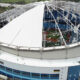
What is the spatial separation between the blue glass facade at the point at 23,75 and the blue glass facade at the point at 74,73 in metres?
2.13

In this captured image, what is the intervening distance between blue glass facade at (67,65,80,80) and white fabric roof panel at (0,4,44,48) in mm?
6311

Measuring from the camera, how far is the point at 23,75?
32.7 metres

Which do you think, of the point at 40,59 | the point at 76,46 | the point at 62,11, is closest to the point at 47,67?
the point at 40,59

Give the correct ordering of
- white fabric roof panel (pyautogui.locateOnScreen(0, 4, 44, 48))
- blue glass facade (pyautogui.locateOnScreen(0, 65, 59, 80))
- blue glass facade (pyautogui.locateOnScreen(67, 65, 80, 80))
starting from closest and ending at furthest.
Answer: blue glass facade (pyautogui.locateOnScreen(67, 65, 80, 80))
blue glass facade (pyautogui.locateOnScreen(0, 65, 59, 80))
white fabric roof panel (pyautogui.locateOnScreen(0, 4, 44, 48))

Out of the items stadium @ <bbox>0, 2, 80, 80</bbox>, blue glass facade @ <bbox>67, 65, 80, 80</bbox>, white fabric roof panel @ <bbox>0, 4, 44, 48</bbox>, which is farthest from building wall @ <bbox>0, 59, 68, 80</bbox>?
white fabric roof panel @ <bbox>0, 4, 44, 48</bbox>

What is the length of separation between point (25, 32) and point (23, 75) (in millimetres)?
7703

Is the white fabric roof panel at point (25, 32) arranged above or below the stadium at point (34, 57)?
above

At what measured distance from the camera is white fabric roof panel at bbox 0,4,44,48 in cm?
3384

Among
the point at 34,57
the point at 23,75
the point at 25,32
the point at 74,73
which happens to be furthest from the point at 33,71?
the point at 25,32

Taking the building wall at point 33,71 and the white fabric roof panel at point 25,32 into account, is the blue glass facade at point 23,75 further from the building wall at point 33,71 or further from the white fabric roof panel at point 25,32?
the white fabric roof panel at point 25,32

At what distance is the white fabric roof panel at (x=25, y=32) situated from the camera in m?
33.8

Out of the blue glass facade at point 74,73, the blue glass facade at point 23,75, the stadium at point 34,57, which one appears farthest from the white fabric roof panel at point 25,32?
the blue glass facade at point 74,73

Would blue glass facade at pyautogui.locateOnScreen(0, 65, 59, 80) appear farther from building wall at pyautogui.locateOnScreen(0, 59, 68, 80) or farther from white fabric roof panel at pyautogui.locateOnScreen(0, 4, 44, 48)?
white fabric roof panel at pyautogui.locateOnScreen(0, 4, 44, 48)

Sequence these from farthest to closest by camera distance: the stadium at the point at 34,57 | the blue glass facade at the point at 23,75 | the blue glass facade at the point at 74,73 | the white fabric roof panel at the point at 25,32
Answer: the white fabric roof panel at the point at 25,32 < the blue glass facade at the point at 23,75 < the blue glass facade at the point at 74,73 < the stadium at the point at 34,57
